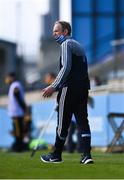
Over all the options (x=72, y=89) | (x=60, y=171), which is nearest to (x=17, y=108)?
(x=72, y=89)

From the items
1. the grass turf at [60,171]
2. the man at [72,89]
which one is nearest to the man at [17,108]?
the man at [72,89]

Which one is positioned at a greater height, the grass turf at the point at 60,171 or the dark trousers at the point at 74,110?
the dark trousers at the point at 74,110

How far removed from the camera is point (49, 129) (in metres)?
21.0

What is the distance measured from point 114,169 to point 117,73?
15110 millimetres

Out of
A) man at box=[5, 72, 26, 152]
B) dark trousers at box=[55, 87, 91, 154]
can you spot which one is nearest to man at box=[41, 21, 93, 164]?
dark trousers at box=[55, 87, 91, 154]

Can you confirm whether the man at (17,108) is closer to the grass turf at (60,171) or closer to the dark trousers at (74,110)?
the dark trousers at (74,110)

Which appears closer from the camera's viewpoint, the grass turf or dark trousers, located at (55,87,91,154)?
the grass turf

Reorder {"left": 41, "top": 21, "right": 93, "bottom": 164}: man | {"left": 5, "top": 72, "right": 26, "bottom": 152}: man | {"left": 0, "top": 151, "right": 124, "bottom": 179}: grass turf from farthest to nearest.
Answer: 1. {"left": 5, "top": 72, "right": 26, "bottom": 152}: man
2. {"left": 41, "top": 21, "right": 93, "bottom": 164}: man
3. {"left": 0, "top": 151, "right": 124, "bottom": 179}: grass turf

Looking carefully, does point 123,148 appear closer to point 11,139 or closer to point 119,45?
point 11,139

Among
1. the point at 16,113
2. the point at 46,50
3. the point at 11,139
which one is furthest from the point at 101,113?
the point at 46,50

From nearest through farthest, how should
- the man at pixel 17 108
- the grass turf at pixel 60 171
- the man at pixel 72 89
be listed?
the grass turf at pixel 60 171 < the man at pixel 72 89 < the man at pixel 17 108

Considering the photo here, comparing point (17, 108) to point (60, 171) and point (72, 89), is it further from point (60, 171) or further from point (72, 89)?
point (60, 171)

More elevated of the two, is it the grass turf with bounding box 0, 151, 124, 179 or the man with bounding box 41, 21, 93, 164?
the man with bounding box 41, 21, 93, 164

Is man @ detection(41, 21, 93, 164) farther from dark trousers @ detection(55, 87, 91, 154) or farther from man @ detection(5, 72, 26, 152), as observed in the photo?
man @ detection(5, 72, 26, 152)
